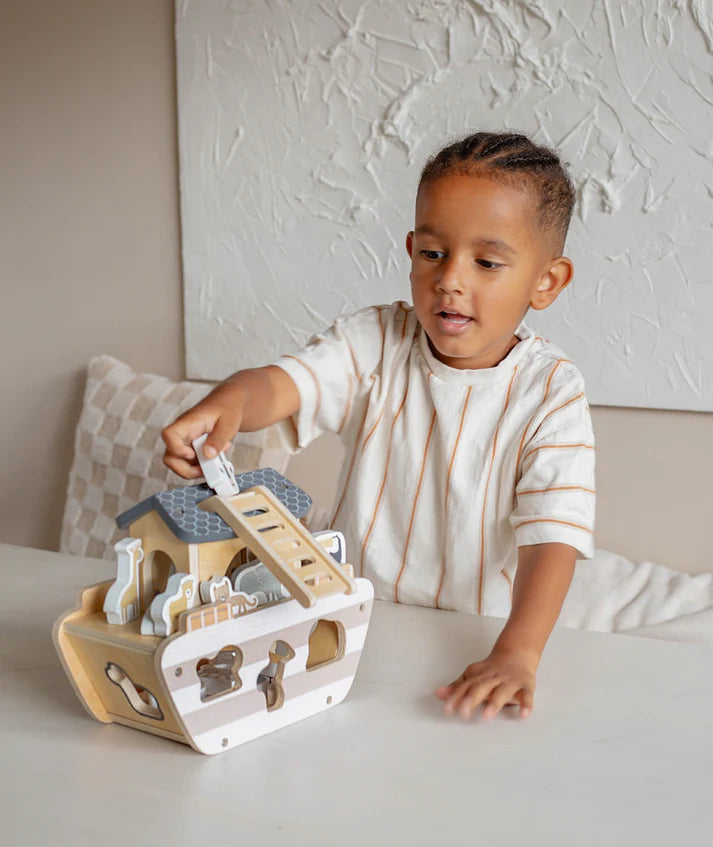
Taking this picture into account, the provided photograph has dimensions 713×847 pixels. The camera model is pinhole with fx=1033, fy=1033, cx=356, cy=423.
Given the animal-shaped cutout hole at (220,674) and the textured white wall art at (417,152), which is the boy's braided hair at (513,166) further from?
the textured white wall art at (417,152)

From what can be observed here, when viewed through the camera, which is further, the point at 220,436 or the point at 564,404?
the point at 564,404

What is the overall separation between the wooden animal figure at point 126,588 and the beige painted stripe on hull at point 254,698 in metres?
0.09

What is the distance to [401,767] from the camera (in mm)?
722

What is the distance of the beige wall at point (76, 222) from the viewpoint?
225 cm

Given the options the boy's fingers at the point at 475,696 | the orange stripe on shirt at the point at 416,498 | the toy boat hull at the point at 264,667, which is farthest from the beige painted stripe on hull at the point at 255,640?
the orange stripe on shirt at the point at 416,498

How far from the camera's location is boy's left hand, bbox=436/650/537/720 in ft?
2.64

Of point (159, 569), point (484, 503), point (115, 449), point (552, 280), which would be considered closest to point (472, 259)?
point (552, 280)

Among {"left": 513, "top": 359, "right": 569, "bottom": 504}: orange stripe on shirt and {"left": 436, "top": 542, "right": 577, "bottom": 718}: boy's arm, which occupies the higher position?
{"left": 513, "top": 359, "right": 569, "bottom": 504}: orange stripe on shirt

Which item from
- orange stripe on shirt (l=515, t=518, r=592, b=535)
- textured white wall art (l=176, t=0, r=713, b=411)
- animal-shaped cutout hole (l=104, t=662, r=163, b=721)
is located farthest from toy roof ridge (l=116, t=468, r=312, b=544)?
textured white wall art (l=176, t=0, r=713, b=411)

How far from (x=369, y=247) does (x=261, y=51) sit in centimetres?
46

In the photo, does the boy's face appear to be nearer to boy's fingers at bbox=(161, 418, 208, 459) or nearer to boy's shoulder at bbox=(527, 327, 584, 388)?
boy's shoulder at bbox=(527, 327, 584, 388)

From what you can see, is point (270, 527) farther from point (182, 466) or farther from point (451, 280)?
Result: point (451, 280)

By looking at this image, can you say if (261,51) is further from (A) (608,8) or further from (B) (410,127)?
(A) (608,8)

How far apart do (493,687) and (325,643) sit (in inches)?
5.5
